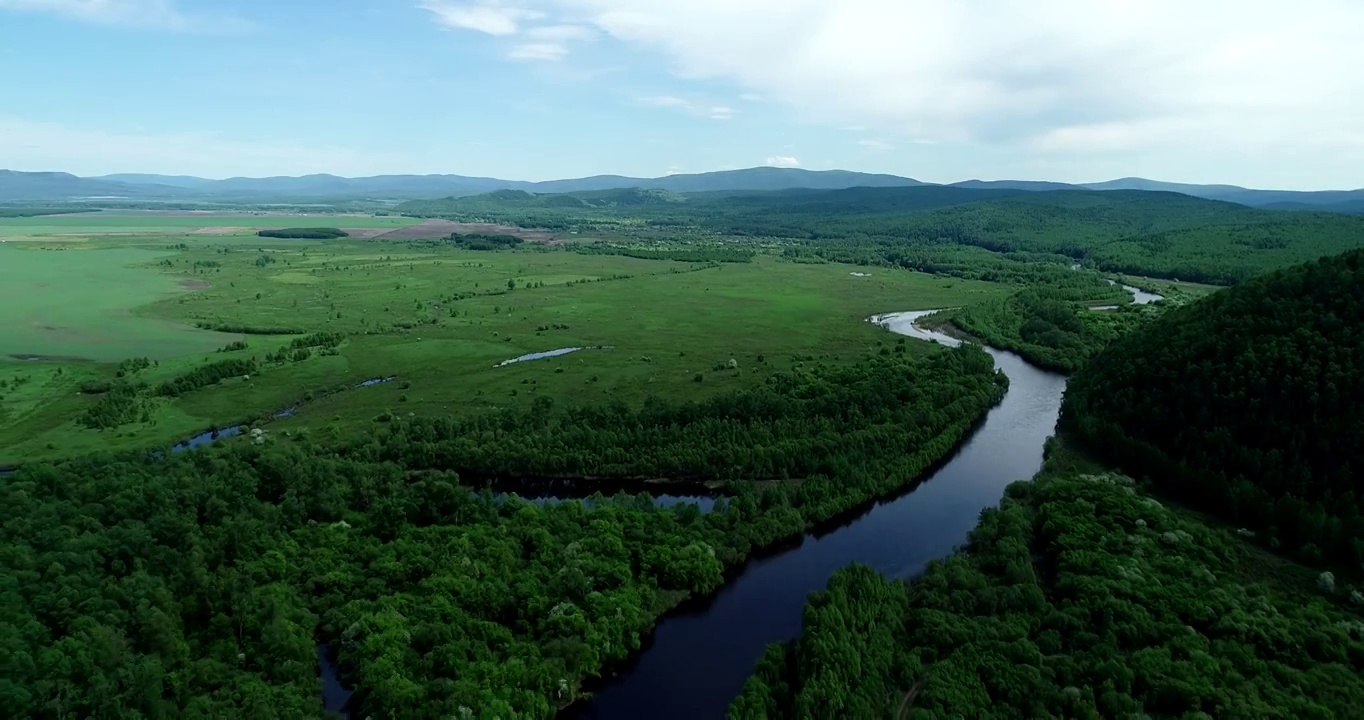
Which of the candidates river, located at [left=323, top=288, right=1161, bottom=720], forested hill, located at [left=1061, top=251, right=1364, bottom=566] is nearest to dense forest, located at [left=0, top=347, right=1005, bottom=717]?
river, located at [left=323, top=288, right=1161, bottom=720]

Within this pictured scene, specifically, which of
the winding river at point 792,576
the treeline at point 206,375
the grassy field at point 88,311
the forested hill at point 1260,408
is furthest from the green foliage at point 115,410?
the forested hill at point 1260,408

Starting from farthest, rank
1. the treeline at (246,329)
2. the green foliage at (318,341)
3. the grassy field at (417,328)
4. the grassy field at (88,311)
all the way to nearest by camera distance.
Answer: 1. the treeline at (246,329)
2. the green foliage at (318,341)
3. the grassy field at (88,311)
4. the grassy field at (417,328)

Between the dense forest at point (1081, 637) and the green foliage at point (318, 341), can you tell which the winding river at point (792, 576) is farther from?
the green foliage at point (318, 341)

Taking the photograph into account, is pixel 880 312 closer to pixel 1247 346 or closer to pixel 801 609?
→ pixel 1247 346

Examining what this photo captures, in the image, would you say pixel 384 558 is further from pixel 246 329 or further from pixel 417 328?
pixel 246 329

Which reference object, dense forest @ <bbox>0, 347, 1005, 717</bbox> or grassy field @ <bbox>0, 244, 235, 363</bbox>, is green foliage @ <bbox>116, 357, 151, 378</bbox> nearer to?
grassy field @ <bbox>0, 244, 235, 363</bbox>

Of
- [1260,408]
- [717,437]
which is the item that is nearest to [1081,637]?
[717,437]
